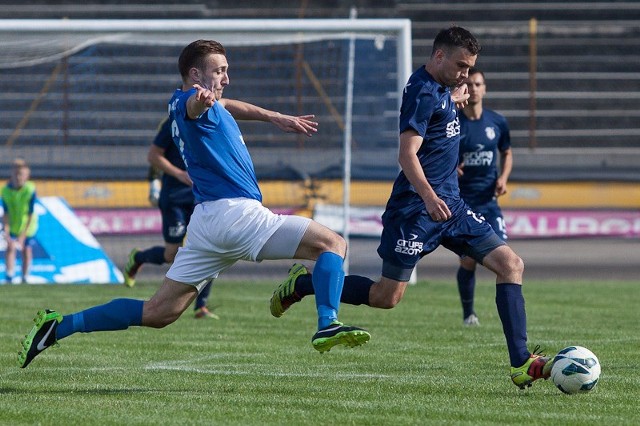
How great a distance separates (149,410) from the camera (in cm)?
572

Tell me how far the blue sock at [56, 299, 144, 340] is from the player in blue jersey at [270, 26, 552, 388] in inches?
39.1

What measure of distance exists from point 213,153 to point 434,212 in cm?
133

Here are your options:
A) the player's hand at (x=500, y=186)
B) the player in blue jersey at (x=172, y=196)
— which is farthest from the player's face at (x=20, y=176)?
the player's hand at (x=500, y=186)

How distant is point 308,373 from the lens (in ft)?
23.7

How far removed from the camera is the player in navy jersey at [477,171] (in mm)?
10438

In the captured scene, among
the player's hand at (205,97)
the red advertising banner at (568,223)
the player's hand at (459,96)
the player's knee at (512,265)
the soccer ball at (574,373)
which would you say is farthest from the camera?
the red advertising banner at (568,223)

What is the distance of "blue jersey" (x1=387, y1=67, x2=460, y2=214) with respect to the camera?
6855 mm

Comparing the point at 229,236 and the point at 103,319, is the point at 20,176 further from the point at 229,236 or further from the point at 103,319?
the point at 229,236

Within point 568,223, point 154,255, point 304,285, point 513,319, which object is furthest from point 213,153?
point 568,223

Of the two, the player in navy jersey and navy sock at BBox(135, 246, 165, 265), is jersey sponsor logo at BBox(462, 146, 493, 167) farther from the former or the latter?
navy sock at BBox(135, 246, 165, 265)

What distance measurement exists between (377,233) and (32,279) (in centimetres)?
494

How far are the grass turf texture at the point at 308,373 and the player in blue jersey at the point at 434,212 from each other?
0.50 meters

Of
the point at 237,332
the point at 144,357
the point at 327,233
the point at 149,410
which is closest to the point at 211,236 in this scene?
the point at 327,233

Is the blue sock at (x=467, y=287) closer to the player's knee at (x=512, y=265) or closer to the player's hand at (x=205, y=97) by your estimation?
the player's knee at (x=512, y=265)
